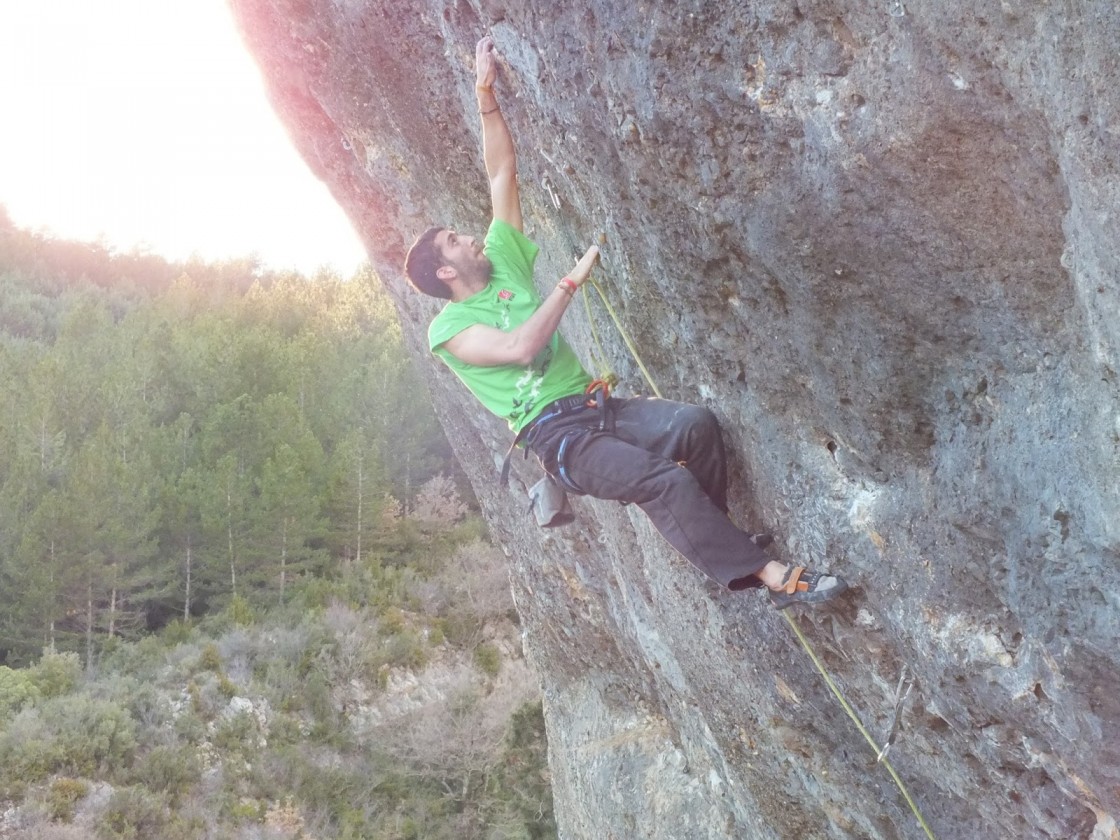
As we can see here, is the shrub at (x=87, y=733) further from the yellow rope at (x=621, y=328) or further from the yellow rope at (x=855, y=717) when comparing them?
the yellow rope at (x=855, y=717)

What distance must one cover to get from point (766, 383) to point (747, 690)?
2.01 meters

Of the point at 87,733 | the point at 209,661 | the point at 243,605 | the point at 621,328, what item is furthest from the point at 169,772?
the point at 621,328

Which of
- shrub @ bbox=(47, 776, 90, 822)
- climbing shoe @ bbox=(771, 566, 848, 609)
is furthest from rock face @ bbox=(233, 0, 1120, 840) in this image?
shrub @ bbox=(47, 776, 90, 822)

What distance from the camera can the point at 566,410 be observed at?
3.91 meters

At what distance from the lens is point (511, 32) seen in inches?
150

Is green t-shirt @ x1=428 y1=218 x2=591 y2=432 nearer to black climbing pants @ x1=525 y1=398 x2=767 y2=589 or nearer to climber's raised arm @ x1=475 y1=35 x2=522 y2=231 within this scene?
black climbing pants @ x1=525 y1=398 x2=767 y2=589

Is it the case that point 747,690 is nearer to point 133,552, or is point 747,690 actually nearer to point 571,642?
point 571,642

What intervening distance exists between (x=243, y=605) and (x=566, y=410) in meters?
18.7

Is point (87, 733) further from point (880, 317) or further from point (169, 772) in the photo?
point (880, 317)

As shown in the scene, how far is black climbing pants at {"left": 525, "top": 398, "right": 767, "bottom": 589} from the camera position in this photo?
11.9 feet

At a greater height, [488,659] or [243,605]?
[243,605]

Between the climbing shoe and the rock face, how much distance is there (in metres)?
0.18

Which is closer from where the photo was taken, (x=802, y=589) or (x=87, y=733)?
(x=802, y=589)

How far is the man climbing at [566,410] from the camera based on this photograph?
3635 mm
